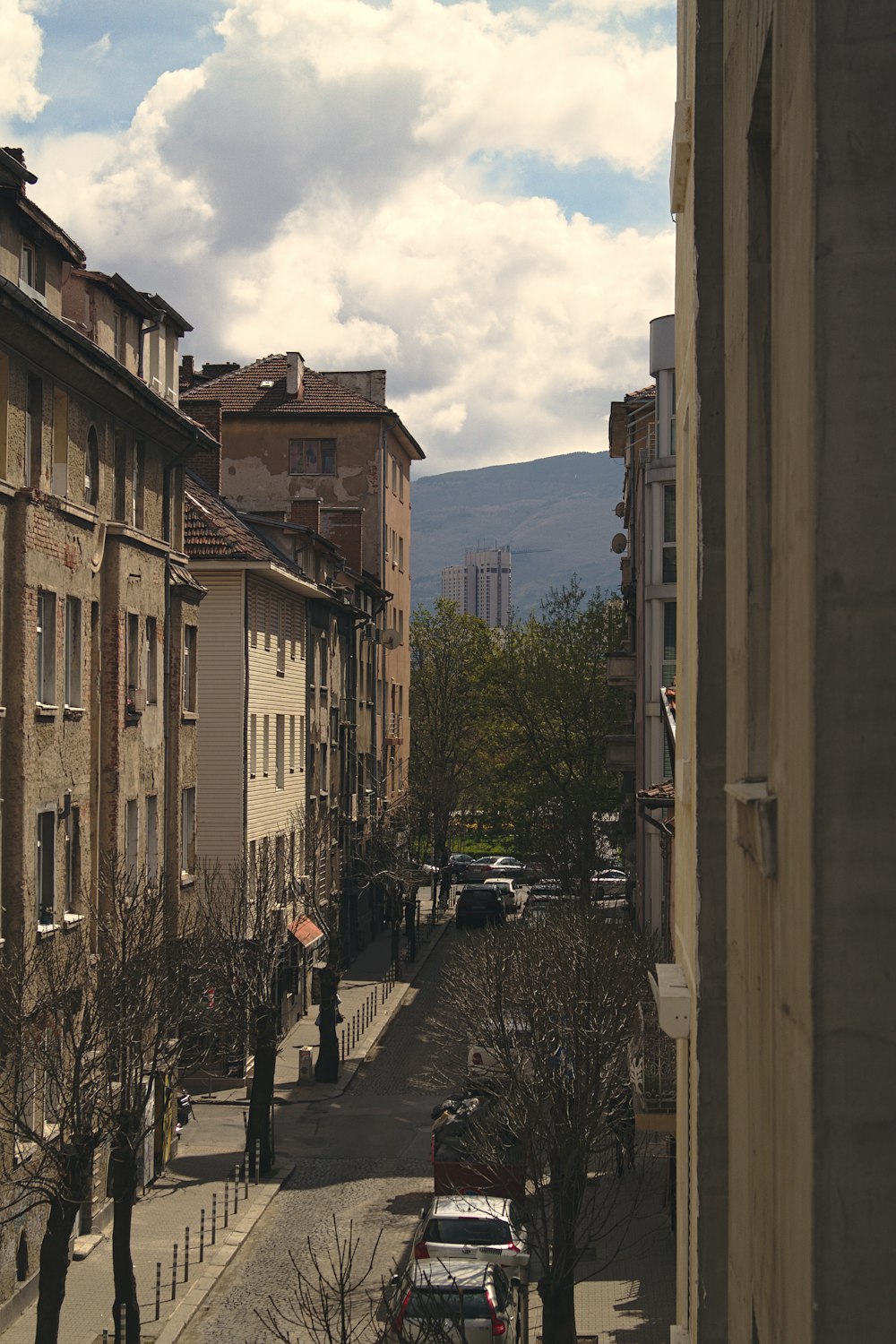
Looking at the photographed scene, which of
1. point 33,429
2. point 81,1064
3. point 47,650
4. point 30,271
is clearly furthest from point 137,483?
point 81,1064

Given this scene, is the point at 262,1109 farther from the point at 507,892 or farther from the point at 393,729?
the point at 507,892

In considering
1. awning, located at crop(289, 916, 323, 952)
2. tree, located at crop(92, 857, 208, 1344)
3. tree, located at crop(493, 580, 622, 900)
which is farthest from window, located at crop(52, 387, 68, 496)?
tree, located at crop(493, 580, 622, 900)

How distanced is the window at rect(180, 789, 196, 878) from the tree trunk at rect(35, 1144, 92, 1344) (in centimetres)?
1376

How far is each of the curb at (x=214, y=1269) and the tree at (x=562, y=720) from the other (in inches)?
1500

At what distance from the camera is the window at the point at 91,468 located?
27109 mm

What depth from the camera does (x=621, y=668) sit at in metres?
→ 54.5

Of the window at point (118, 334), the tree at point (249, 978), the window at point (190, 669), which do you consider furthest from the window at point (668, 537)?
the window at point (118, 334)

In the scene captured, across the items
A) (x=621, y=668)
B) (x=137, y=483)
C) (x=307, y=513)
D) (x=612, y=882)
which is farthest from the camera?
(x=612, y=882)

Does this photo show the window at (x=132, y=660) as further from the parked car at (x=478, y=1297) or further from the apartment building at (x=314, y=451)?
the apartment building at (x=314, y=451)

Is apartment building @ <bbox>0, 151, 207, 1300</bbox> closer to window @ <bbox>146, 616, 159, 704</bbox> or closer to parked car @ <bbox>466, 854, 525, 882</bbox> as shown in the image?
window @ <bbox>146, 616, 159, 704</bbox>

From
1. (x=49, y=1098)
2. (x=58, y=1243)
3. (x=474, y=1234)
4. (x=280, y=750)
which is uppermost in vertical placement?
(x=280, y=750)

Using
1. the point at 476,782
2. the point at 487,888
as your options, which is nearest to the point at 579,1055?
the point at 487,888

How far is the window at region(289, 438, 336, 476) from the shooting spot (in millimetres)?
72562

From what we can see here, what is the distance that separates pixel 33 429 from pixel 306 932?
24586 millimetres
